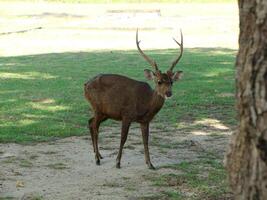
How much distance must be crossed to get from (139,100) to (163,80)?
1.55 feet

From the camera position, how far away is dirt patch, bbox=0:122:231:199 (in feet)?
23.9

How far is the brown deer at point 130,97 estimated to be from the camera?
8359 mm

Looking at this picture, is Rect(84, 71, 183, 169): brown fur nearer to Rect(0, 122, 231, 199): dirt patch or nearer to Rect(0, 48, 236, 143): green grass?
Rect(0, 122, 231, 199): dirt patch

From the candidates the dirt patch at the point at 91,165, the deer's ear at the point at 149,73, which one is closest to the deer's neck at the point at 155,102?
the deer's ear at the point at 149,73

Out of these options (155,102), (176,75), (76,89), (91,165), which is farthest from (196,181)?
(76,89)

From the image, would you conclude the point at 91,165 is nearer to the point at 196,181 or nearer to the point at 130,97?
the point at 130,97

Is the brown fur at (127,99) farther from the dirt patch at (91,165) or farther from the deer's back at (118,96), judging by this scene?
the dirt patch at (91,165)

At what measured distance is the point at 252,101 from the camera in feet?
11.6

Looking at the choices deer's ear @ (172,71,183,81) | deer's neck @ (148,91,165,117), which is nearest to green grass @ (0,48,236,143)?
deer's neck @ (148,91,165,117)

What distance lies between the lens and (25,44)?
2703cm

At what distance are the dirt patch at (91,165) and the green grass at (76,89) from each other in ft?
2.32

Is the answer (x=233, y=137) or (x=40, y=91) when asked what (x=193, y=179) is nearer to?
(x=233, y=137)

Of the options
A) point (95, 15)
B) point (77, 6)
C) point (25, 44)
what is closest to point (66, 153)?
point (25, 44)

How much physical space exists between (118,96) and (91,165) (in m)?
0.94
